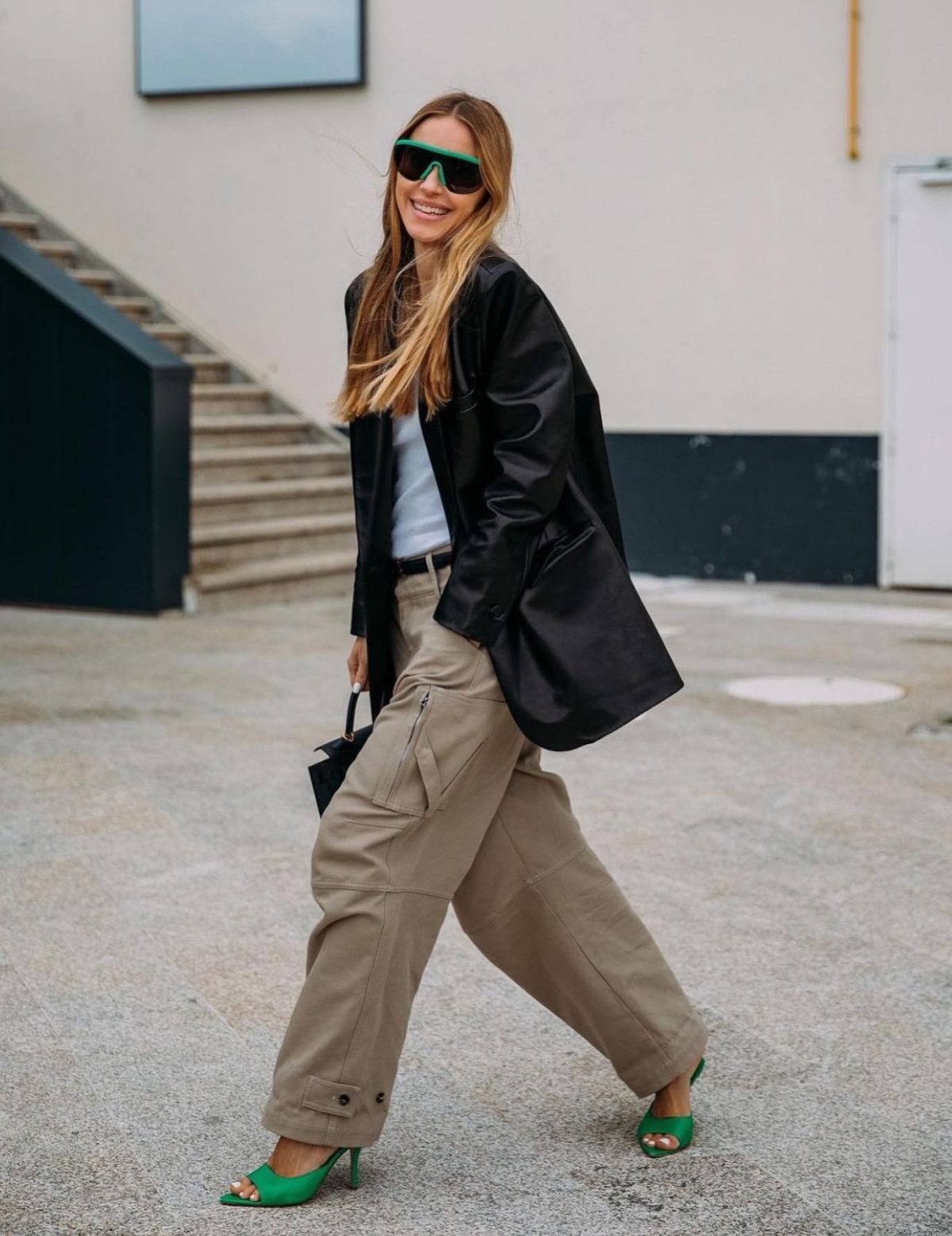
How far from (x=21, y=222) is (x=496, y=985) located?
1133cm

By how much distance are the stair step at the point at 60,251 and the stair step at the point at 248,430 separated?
7.26 ft

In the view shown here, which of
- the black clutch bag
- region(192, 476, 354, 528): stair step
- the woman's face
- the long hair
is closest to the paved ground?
the black clutch bag

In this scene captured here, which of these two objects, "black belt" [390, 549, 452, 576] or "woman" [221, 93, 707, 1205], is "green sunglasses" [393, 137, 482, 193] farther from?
"black belt" [390, 549, 452, 576]

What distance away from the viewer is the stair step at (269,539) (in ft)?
34.0

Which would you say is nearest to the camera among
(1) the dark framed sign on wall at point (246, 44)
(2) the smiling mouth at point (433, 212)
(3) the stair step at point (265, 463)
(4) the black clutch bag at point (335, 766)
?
(2) the smiling mouth at point (433, 212)

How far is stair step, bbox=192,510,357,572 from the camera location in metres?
10.4

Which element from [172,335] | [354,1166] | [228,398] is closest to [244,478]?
[228,398]

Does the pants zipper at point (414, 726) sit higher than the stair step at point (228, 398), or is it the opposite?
the stair step at point (228, 398)

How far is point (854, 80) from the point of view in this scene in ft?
34.8

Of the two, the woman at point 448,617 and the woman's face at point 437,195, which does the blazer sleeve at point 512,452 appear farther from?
the woman's face at point 437,195

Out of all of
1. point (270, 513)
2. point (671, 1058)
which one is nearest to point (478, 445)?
point (671, 1058)

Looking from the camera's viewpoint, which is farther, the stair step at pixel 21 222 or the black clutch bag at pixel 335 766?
the stair step at pixel 21 222

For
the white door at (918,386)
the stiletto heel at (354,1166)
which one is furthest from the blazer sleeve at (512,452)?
the white door at (918,386)

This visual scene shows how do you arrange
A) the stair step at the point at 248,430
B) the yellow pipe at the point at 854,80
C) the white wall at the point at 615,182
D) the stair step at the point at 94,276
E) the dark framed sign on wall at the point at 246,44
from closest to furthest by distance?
the yellow pipe at the point at 854,80 → the white wall at the point at 615,182 → the stair step at the point at 248,430 → the dark framed sign on wall at the point at 246,44 → the stair step at the point at 94,276
